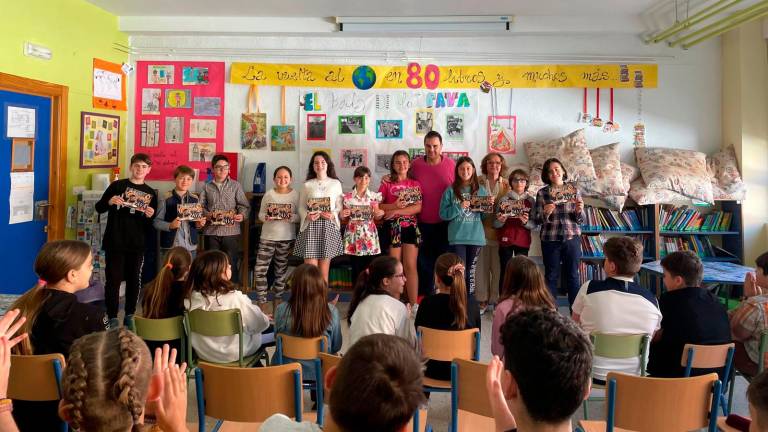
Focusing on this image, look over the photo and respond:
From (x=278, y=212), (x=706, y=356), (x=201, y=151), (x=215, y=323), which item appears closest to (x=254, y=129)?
(x=201, y=151)

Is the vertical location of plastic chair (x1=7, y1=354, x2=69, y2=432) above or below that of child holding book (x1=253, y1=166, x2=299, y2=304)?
below

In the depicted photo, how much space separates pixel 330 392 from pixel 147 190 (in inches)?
167

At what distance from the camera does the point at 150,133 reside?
20.1ft

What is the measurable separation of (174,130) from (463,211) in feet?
10.9

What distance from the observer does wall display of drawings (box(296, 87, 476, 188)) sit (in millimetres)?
6004

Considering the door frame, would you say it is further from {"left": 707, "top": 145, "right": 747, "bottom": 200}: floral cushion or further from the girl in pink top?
{"left": 707, "top": 145, "right": 747, "bottom": 200}: floral cushion

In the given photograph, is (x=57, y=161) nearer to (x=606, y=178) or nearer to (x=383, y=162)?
(x=383, y=162)

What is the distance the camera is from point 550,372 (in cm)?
123

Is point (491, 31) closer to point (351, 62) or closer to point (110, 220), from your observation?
point (351, 62)

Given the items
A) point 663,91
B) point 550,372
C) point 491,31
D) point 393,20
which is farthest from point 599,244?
point 550,372

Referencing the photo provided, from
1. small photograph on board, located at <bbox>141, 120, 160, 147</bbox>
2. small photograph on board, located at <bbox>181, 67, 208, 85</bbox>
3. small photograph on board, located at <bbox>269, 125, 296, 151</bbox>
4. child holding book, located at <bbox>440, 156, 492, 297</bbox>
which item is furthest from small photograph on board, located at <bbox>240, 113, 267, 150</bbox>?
child holding book, located at <bbox>440, 156, 492, 297</bbox>

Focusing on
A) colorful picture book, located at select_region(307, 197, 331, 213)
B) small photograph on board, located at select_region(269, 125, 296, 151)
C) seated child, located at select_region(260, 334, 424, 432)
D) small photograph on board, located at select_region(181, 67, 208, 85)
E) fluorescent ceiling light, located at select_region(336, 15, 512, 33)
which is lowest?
seated child, located at select_region(260, 334, 424, 432)

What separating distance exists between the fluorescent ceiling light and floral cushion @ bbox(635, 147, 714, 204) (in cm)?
199

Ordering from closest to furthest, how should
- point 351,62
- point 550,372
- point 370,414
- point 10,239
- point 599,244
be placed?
point 370,414 < point 550,372 < point 10,239 < point 599,244 < point 351,62
